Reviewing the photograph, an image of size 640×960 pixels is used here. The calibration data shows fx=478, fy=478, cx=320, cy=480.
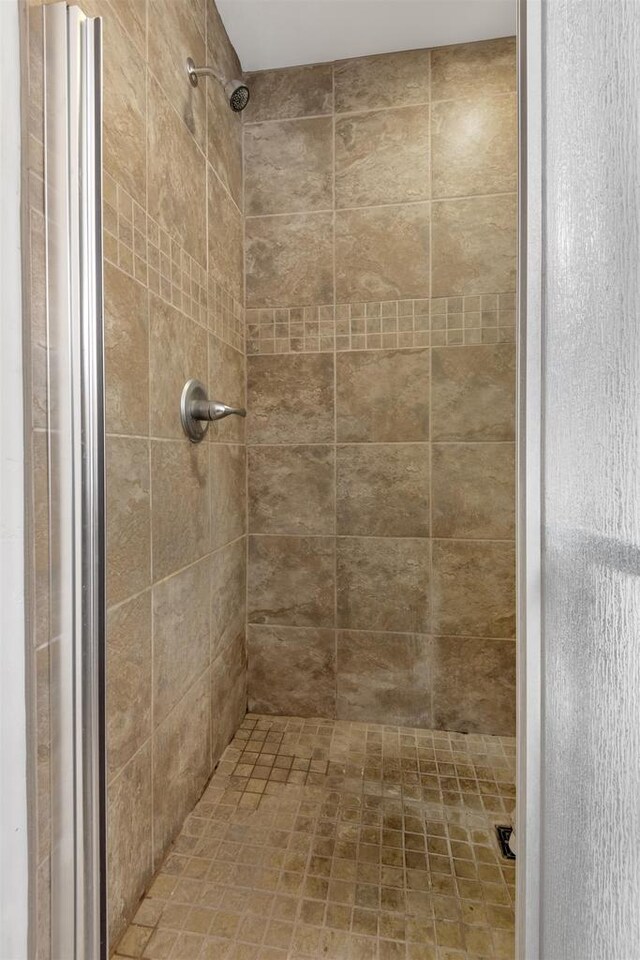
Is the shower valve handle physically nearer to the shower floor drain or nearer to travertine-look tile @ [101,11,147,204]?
travertine-look tile @ [101,11,147,204]

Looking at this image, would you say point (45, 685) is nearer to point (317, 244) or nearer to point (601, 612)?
point (601, 612)

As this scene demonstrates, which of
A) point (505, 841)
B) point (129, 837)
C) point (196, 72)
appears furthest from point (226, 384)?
point (505, 841)

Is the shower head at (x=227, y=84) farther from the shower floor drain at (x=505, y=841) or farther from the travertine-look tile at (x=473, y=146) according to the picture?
the shower floor drain at (x=505, y=841)

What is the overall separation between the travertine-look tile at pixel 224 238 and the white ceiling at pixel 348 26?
1.55 feet

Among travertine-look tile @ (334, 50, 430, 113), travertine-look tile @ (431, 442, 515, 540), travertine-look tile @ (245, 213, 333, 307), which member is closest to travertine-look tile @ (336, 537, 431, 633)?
travertine-look tile @ (431, 442, 515, 540)

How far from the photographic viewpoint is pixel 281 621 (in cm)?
159

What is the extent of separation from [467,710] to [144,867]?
99 centimetres

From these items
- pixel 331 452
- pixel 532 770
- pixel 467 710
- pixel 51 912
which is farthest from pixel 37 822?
pixel 467 710

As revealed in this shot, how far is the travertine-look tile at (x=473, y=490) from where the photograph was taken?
4.86 ft

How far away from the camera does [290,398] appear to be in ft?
5.17

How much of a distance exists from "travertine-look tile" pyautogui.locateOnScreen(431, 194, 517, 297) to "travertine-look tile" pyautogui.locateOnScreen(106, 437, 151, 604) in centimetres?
107

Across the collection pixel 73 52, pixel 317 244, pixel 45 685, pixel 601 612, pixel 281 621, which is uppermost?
pixel 317 244

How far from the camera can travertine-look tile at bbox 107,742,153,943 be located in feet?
2.68

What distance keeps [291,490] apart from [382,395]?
428mm
